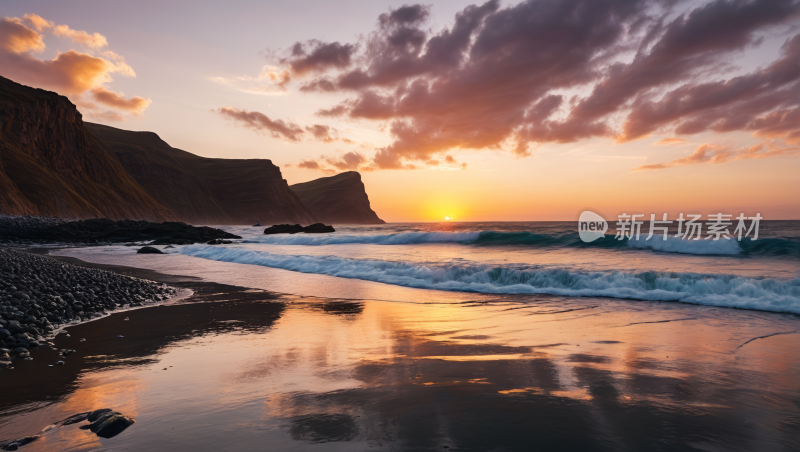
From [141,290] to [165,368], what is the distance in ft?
24.0

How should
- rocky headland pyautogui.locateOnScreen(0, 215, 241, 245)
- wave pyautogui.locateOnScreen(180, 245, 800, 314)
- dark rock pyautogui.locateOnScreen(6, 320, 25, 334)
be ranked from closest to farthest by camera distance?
1. dark rock pyautogui.locateOnScreen(6, 320, 25, 334)
2. wave pyautogui.locateOnScreen(180, 245, 800, 314)
3. rocky headland pyautogui.locateOnScreen(0, 215, 241, 245)

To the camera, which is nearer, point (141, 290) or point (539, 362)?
point (539, 362)

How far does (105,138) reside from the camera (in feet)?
433

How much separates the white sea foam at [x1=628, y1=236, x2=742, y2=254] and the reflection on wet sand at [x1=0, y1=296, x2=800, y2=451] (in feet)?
55.8

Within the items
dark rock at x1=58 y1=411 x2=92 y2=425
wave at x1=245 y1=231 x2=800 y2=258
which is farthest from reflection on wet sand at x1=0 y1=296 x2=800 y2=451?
wave at x1=245 y1=231 x2=800 y2=258

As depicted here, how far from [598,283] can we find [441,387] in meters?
9.74

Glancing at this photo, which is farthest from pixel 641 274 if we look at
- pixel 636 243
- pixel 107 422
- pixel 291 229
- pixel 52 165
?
pixel 52 165

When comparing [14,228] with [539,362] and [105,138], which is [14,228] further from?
[105,138]

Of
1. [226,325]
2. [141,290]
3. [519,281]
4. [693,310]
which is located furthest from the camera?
[519,281]

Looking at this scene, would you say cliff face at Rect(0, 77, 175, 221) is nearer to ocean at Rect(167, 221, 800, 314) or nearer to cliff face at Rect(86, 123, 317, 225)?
cliff face at Rect(86, 123, 317, 225)

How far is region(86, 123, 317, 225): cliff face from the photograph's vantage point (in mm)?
127812

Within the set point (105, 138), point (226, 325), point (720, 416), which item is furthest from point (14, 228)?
point (105, 138)

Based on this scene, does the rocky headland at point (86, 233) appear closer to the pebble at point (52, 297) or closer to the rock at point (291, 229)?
the rock at point (291, 229)

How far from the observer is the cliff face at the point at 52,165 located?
56.5 m
